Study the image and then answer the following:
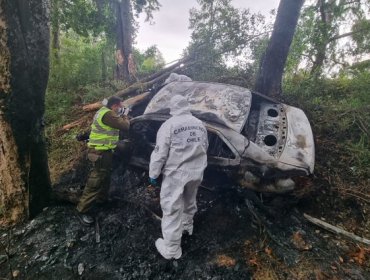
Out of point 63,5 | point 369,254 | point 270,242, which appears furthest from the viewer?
point 63,5

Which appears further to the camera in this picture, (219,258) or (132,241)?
(132,241)

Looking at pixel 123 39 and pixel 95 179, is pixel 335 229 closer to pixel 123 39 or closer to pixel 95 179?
pixel 95 179

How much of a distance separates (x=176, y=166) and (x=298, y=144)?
6.15 ft

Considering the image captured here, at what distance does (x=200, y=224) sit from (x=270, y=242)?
91 cm

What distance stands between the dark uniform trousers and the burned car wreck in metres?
0.62

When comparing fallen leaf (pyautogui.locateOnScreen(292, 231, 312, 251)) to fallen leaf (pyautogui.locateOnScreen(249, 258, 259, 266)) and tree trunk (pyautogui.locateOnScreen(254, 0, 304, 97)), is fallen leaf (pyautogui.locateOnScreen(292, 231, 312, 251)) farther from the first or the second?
tree trunk (pyautogui.locateOnScreen(254, 0, 304, 97))

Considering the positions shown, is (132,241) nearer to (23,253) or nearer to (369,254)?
(23,253)

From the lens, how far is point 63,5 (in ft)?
26.6

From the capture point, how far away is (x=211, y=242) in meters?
3.45

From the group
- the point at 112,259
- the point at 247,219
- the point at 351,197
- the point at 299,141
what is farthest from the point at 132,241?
the point at 351,197

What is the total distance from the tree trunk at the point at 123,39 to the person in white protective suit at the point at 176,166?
6.37 metres

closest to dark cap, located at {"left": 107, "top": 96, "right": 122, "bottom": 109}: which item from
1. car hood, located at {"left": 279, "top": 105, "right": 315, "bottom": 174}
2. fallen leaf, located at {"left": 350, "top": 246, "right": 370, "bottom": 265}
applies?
car hood, located at {"left": 279, "top": 105, "right": 315, "bottom": 174}

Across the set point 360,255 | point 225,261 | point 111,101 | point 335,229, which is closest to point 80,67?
point 111,101

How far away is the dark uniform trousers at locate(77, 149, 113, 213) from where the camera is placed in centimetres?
A: 390
